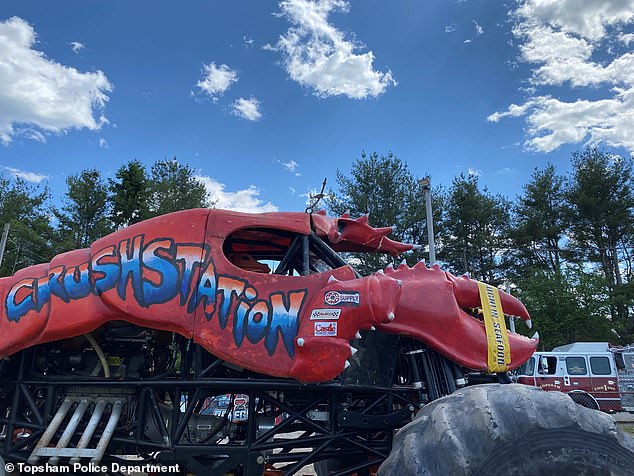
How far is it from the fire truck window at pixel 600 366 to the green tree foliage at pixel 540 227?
64.1ft

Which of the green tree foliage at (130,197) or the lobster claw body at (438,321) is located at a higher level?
the green tree foliage at (130,197)

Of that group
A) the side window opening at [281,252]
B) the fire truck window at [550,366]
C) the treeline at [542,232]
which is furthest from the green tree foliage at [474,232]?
the side window opening at [281,252]

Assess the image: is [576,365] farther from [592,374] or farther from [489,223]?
[489,223]

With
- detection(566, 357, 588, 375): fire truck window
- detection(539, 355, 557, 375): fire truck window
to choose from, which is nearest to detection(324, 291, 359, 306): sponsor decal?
detection(539, 355, 557, 375): fire truck window

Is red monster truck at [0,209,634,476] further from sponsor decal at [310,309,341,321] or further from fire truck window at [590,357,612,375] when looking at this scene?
fire truck window at [590,357,612,375]

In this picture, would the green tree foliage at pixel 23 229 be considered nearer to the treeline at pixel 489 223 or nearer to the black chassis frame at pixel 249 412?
the treeline at pixel 489 223

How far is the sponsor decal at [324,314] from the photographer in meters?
3.65

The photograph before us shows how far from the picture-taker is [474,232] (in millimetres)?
40750

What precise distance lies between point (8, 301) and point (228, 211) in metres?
2.07

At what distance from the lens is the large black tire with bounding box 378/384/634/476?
277cm

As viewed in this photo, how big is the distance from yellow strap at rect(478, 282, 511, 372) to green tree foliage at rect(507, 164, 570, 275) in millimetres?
36700

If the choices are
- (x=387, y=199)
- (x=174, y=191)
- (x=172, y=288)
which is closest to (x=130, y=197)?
(x=174, y=191)

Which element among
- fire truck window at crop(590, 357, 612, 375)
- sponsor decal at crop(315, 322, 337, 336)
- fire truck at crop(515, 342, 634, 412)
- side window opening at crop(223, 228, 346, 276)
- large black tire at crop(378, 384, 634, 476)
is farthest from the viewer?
fire truck window at crop(590, 357, 612, 375)

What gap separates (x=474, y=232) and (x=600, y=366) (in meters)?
22.9
